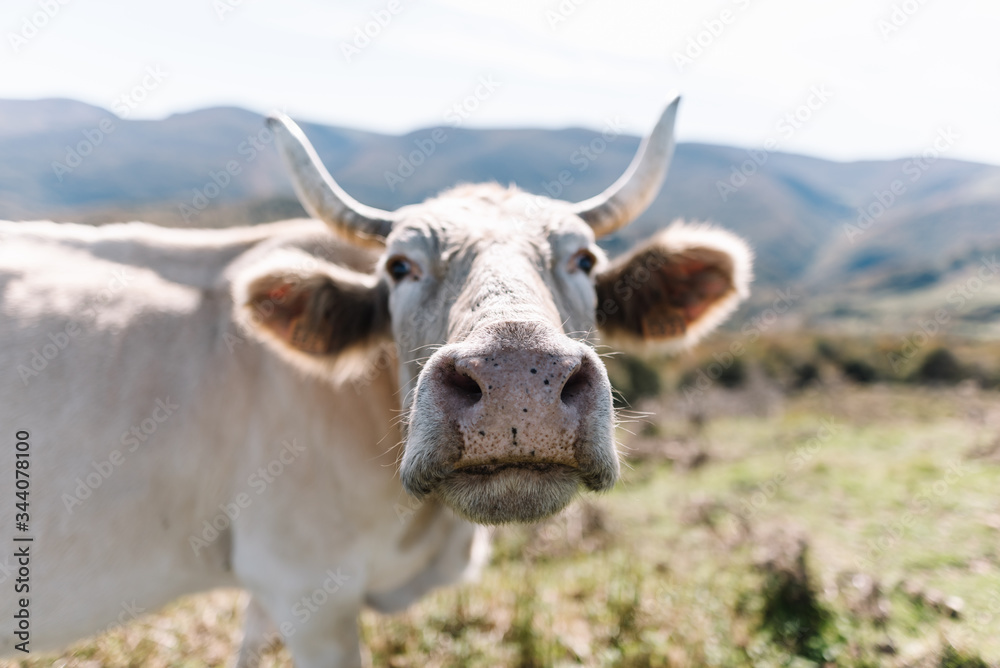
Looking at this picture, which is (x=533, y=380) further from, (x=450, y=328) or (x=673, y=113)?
(x=673, y=113)

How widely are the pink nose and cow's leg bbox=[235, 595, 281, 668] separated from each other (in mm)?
3035

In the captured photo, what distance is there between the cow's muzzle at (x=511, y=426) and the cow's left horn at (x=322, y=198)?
5.26ft

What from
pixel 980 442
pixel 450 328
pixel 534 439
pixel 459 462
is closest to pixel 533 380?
pixel 534 439

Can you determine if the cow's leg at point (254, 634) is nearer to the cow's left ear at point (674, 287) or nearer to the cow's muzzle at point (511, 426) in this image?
the cow's muzzle at point (511, 426)

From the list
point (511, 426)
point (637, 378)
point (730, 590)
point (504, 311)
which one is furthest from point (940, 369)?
point (511, 426)

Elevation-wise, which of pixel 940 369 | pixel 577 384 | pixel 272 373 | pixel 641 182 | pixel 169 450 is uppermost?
pixel 641 182

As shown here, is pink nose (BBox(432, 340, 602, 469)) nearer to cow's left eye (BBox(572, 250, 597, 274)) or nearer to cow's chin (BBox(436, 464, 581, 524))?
cow's chin (BBox(436, 464, 581, 524))

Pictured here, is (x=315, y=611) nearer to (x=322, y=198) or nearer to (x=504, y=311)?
(x=504, y=311)

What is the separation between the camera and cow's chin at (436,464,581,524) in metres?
1.93

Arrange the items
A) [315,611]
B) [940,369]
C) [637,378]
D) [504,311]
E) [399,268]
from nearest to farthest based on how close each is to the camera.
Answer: [504,311]
[399,268]
[315,611]
[637,378]
[940,369]

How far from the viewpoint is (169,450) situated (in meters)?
2.96

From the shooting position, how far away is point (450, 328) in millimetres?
2398

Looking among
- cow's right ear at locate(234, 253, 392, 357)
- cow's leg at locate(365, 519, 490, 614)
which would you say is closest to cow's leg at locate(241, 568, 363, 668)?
cow's leg at locate(365, 519, 490, 614)

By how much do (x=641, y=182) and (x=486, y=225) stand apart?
1244 millimetres
